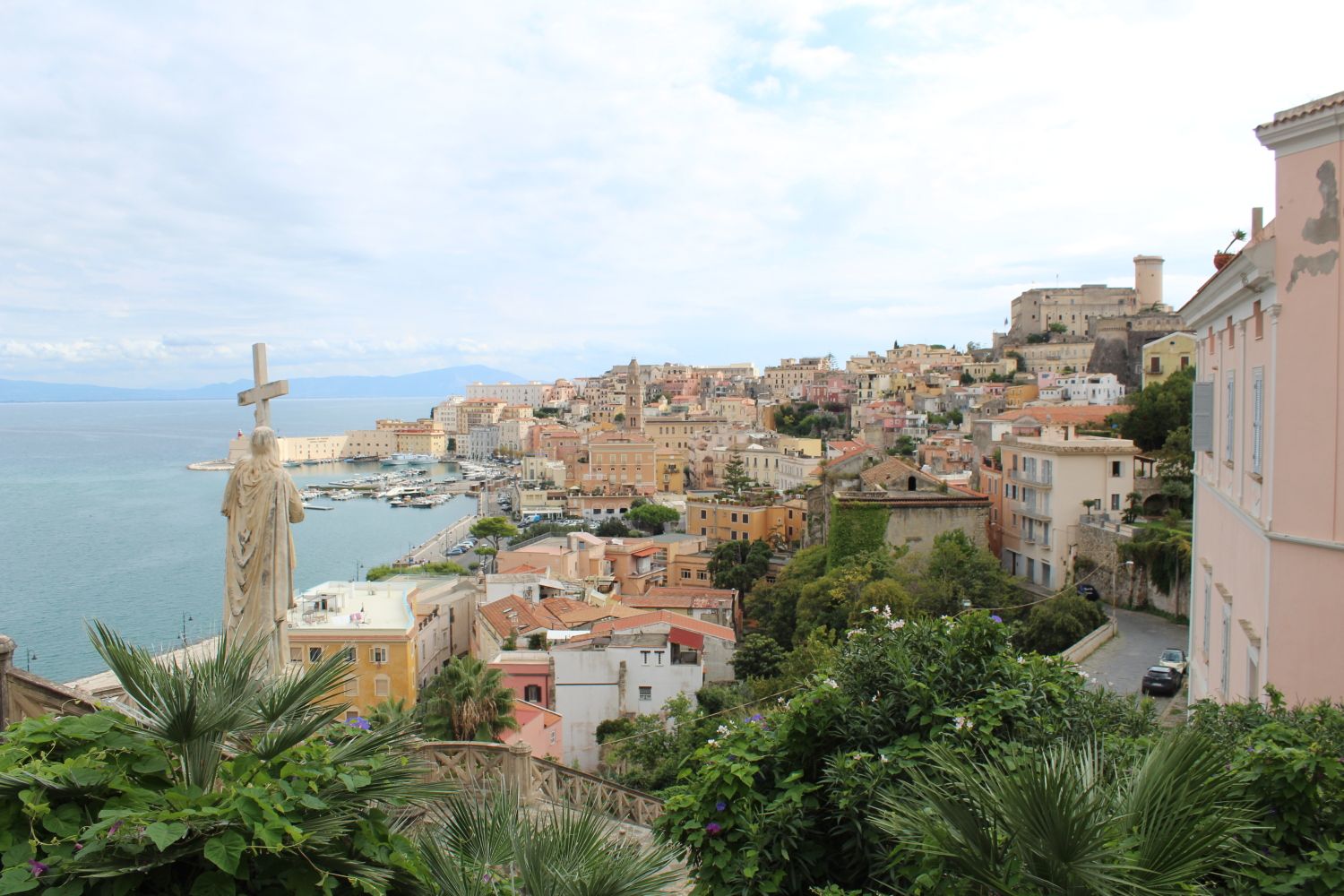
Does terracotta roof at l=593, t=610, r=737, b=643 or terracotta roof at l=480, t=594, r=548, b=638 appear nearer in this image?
terracotta roof at l=593, t=610, r=737, b=643

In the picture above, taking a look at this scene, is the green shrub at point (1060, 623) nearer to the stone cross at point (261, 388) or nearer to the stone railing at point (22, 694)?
the stone cross at point (261, 388)

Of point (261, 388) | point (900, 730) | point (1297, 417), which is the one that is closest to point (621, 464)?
point (261, 388)

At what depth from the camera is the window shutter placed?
310 inches

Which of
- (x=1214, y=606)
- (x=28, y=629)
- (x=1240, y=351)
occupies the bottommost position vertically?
(x=28, y=629)

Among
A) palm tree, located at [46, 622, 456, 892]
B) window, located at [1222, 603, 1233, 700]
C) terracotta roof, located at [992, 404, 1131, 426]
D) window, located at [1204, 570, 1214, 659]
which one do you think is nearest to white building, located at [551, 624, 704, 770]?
window, located at [1204, 570, 1214, 659]

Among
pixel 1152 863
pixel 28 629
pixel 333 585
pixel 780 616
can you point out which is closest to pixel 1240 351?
pixel 1152 863

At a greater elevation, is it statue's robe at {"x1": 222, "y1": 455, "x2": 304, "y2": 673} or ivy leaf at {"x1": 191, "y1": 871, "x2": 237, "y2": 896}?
statue's robe at {"x1": 222, "y1": 455, "x2": 304, "y2": 673}

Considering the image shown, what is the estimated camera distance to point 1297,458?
16.8 feet

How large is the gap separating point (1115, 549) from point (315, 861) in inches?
741

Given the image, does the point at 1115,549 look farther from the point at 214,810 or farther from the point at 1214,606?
the point at 214,810

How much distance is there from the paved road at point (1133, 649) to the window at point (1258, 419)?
22.1ft

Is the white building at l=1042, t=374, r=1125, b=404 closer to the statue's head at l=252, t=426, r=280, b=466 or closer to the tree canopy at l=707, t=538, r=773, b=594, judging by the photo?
the tree canopy at l=707, t=538, r=773, b=594

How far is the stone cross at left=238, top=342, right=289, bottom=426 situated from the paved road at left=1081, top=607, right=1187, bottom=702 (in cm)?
1045

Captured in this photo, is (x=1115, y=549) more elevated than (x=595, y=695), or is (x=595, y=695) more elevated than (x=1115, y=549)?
(x=1115, y=549)
